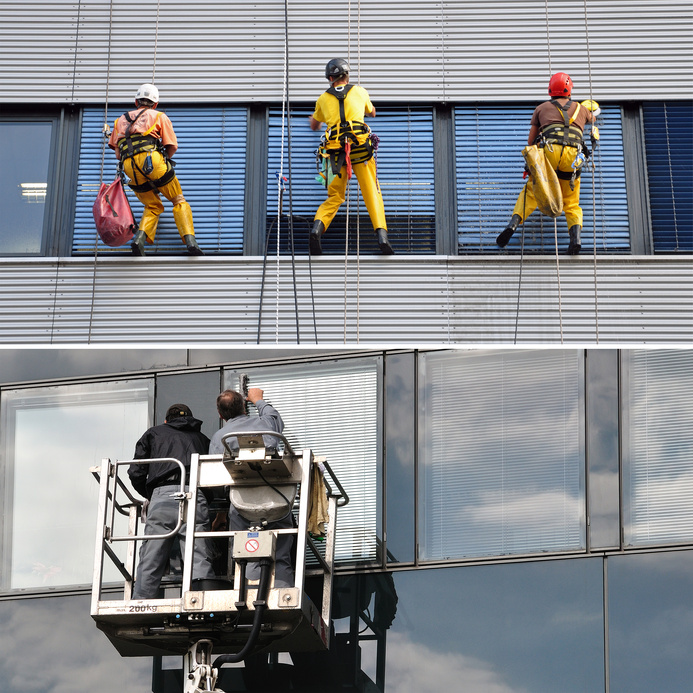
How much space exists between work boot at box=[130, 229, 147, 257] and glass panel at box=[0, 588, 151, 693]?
154 inches

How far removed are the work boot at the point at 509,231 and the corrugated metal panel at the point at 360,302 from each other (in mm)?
193

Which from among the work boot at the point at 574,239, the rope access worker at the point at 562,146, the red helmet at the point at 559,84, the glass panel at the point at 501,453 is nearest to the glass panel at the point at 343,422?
the glass panel at the point at 501,453

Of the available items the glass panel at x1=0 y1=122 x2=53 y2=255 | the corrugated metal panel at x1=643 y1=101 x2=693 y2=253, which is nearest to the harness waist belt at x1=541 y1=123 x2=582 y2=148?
the corrugated metal panel at x1=643 y1=101 x2=693 y2=253

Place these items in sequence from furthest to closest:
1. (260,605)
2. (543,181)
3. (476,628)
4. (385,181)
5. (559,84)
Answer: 1. (385,181)
2. (559,84)
3. (543,181)
4. (476,628)
5. (260,605)

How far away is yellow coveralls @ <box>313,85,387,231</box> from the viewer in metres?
11.0

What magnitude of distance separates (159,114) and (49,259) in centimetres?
176

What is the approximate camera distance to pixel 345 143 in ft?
36.0

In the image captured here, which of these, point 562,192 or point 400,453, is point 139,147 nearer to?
point 562,192

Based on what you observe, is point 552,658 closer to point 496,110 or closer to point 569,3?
point 496,110

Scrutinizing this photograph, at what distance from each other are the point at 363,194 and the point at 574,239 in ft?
6.43

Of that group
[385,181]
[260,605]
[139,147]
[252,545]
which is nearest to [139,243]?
[139,147]

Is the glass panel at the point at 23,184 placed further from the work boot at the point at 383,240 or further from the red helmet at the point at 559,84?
the red helmet at the point at 559,84

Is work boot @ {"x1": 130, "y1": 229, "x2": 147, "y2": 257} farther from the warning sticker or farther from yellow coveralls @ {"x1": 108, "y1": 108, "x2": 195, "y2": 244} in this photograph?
the warning sticker

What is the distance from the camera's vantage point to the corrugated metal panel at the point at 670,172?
11.7 meters
